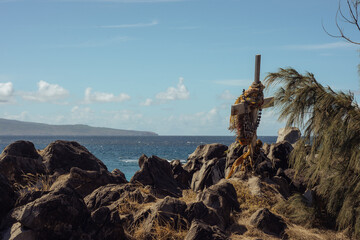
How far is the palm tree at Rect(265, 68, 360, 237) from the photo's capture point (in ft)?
34.6

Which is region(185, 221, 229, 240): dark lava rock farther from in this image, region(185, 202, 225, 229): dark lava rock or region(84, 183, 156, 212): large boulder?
region(84, 183, 156, 212): large boulder

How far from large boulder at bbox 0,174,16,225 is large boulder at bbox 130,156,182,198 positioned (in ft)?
14.4

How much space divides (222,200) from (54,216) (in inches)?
153

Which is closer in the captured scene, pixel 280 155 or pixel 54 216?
pixel 54 216

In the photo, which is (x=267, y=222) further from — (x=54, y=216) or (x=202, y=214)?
(x=54, y=216)

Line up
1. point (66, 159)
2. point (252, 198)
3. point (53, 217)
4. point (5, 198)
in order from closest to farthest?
point (53, 217)
point (5, 198)
point (252, 198)
point (66, 159)

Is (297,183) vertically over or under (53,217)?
over

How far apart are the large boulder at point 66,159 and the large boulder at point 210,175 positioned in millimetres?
3388

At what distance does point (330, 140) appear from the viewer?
1080cm

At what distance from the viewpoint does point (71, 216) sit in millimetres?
9031

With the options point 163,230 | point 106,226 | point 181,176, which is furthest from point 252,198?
point 181,176

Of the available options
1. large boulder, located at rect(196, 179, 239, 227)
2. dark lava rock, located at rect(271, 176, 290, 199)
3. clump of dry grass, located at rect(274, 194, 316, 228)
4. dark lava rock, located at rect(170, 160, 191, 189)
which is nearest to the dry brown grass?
large boulder, located at rect(196, 179, 239, 227)

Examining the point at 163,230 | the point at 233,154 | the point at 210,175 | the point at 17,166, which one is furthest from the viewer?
the point at 210,175

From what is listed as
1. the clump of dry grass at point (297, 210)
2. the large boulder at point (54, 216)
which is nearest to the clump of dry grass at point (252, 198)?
the clump of dry grass at point (297, 210)
